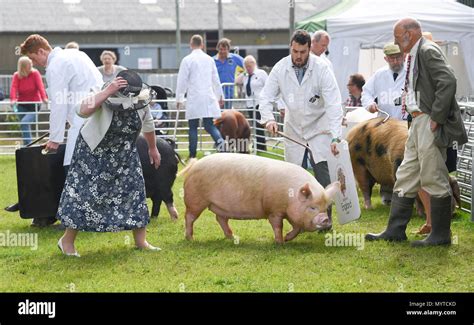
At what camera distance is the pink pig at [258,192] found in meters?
8.30

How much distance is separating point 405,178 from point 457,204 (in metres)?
1.92

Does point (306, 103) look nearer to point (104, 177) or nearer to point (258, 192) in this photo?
point (258, 192)

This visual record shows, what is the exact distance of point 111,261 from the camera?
26.1ft

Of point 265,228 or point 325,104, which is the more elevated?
point 325,104

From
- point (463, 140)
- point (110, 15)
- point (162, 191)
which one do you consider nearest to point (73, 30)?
point (110, 15)

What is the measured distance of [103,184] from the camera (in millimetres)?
8047

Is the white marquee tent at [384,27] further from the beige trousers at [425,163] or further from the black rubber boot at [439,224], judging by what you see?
the black rubber boot at [439,224]

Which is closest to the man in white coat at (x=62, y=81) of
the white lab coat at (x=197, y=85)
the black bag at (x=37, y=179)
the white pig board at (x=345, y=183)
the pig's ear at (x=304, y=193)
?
the black bag at (x=37, y=179)

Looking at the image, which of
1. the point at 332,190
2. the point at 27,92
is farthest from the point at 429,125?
the point at 27,92

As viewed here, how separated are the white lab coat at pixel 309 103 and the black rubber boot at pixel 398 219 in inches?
33.6

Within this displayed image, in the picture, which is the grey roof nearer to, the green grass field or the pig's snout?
the green grass field

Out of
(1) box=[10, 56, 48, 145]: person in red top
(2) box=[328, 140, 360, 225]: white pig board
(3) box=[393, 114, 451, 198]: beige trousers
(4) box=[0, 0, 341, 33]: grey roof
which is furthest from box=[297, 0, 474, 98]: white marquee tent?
(4) box=[0, 0, 341, 33]: grey roof

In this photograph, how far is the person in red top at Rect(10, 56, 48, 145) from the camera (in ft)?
62.0
